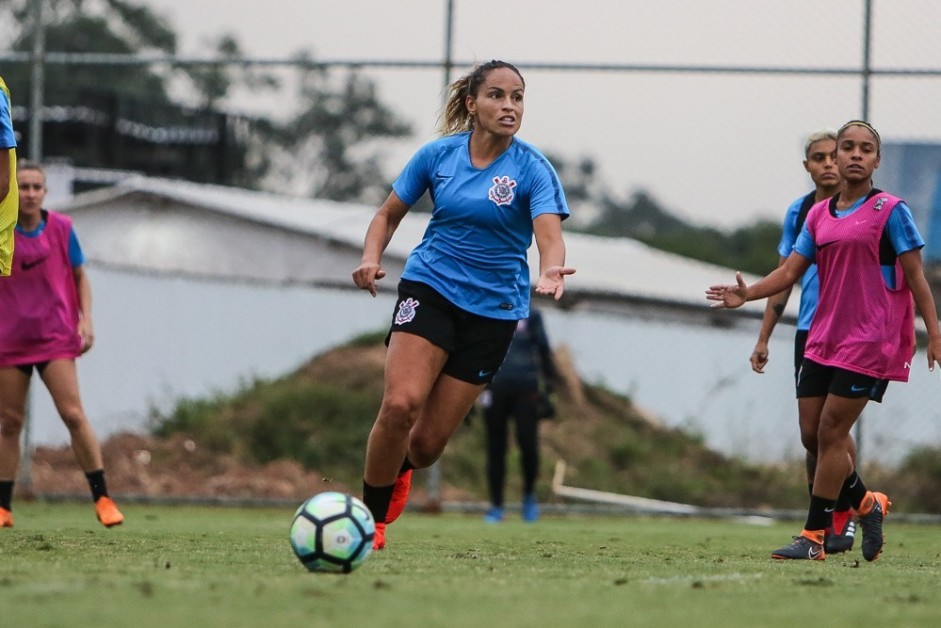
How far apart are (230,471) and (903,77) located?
7538mm

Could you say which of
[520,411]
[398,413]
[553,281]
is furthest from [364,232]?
[553,281]

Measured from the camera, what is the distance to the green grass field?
4141 millimetres

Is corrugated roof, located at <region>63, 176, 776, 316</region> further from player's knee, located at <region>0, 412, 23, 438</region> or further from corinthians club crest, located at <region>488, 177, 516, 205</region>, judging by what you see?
corinthians club crest, located at <region>488, 177, 516, 205</region>

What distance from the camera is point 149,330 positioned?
1745 centimetres

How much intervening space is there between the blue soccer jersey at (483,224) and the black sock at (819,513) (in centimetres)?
178

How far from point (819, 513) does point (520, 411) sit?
5.69 metres

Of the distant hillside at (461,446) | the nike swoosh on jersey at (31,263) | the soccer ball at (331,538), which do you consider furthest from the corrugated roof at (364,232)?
the soccer ball at (331,538)

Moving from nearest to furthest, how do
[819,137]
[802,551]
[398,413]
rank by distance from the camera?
[398,413] → [802,551] → [819,137]

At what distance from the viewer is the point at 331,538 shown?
A: 17.6 ft

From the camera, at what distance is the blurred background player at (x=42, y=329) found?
875cm

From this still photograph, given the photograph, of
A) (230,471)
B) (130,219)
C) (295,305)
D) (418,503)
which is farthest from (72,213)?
(418,503)

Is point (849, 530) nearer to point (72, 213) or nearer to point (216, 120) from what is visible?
point (72, 213)

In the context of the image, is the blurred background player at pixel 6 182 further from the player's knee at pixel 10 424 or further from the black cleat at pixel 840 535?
the black cleat at pixel 840 535

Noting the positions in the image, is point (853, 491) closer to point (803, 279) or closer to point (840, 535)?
point (840, 535)
